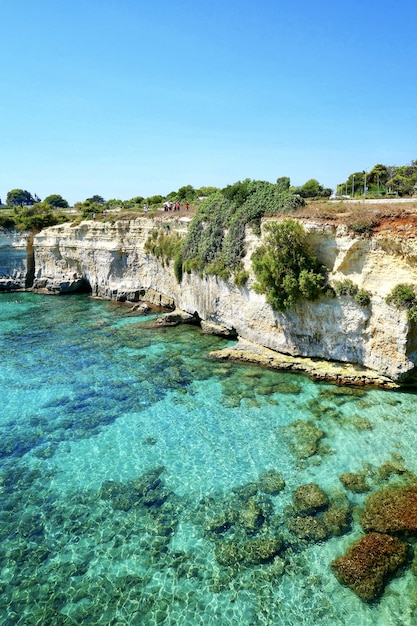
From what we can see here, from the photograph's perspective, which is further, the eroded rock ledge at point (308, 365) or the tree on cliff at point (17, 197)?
the tree on cliff at point (17, 197)

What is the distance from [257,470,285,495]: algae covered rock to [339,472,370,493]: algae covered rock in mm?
2033

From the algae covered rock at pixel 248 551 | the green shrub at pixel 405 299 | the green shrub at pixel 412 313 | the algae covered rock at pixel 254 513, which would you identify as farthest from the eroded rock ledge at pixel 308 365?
the algae covered rock at pixel 248 551

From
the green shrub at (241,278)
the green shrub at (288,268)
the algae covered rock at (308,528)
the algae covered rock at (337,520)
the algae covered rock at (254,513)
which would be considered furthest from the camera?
the green shrub at (241,278)

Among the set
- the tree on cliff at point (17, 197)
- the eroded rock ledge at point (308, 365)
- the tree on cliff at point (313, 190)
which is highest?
the tree on cliff at point (17, 197)

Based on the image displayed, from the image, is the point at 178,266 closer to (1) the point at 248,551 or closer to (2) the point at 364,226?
(2) the point at 364,226

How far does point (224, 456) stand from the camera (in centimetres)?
1391

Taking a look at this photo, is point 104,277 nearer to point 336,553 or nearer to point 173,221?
point 173,221

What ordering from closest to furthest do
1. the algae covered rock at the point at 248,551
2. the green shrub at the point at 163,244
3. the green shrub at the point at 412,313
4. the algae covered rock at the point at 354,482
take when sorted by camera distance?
the algae covered rock at the point at 248,551 → the algae covered rock at the point at 354,482 → the green shrub at the point at 412,313 → the green shrub at the point at 163,244

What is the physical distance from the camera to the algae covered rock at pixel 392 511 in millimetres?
10570

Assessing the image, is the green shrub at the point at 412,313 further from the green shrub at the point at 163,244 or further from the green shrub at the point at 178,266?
the green shrub at the point at 163,244

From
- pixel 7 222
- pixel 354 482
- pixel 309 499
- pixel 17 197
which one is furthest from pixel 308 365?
pixel 17 197

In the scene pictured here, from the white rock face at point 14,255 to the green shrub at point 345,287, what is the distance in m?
39.2

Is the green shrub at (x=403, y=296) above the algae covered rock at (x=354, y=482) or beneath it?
above

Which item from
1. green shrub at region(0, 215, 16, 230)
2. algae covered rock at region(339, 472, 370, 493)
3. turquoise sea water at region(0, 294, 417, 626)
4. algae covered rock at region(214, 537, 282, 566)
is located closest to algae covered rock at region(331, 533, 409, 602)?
turquoise sea water at region(0, 294, 417, 626)
